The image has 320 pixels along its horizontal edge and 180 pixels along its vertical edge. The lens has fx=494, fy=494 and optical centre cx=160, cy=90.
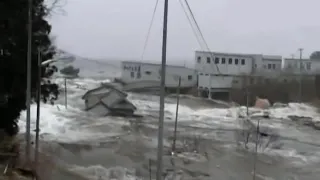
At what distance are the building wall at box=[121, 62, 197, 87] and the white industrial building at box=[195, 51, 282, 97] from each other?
1240mm

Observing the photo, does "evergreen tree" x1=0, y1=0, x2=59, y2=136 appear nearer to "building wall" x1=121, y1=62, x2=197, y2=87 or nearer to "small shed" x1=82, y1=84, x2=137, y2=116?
"small shed" x1=82, y1=84, x2=137, y2=116

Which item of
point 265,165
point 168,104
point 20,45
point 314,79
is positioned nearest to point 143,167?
point 265,165

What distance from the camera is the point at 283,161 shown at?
17484 millimetres

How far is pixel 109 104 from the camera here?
102 feet

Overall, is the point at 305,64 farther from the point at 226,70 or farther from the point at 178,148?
the point at 178,148

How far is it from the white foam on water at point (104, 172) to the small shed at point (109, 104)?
16.2 metres

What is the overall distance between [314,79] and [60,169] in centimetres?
3493

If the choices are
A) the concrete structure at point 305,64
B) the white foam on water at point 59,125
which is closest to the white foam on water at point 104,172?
the white foam on water at point 59,125

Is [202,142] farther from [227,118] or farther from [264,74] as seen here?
[264,74]

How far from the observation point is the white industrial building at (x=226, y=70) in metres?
43.6

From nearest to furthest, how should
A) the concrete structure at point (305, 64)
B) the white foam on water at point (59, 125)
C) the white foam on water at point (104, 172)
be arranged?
1. the white foam on water at point (104, 172)
2. the white foam on water at point (59, 125)
3. the concrete structure at point (305, 64)

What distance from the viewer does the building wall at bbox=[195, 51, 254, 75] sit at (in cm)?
4353

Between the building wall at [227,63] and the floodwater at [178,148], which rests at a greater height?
the building wall at [227,63]

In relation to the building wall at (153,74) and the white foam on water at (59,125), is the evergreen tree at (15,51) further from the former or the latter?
the building wall at (153,74)
